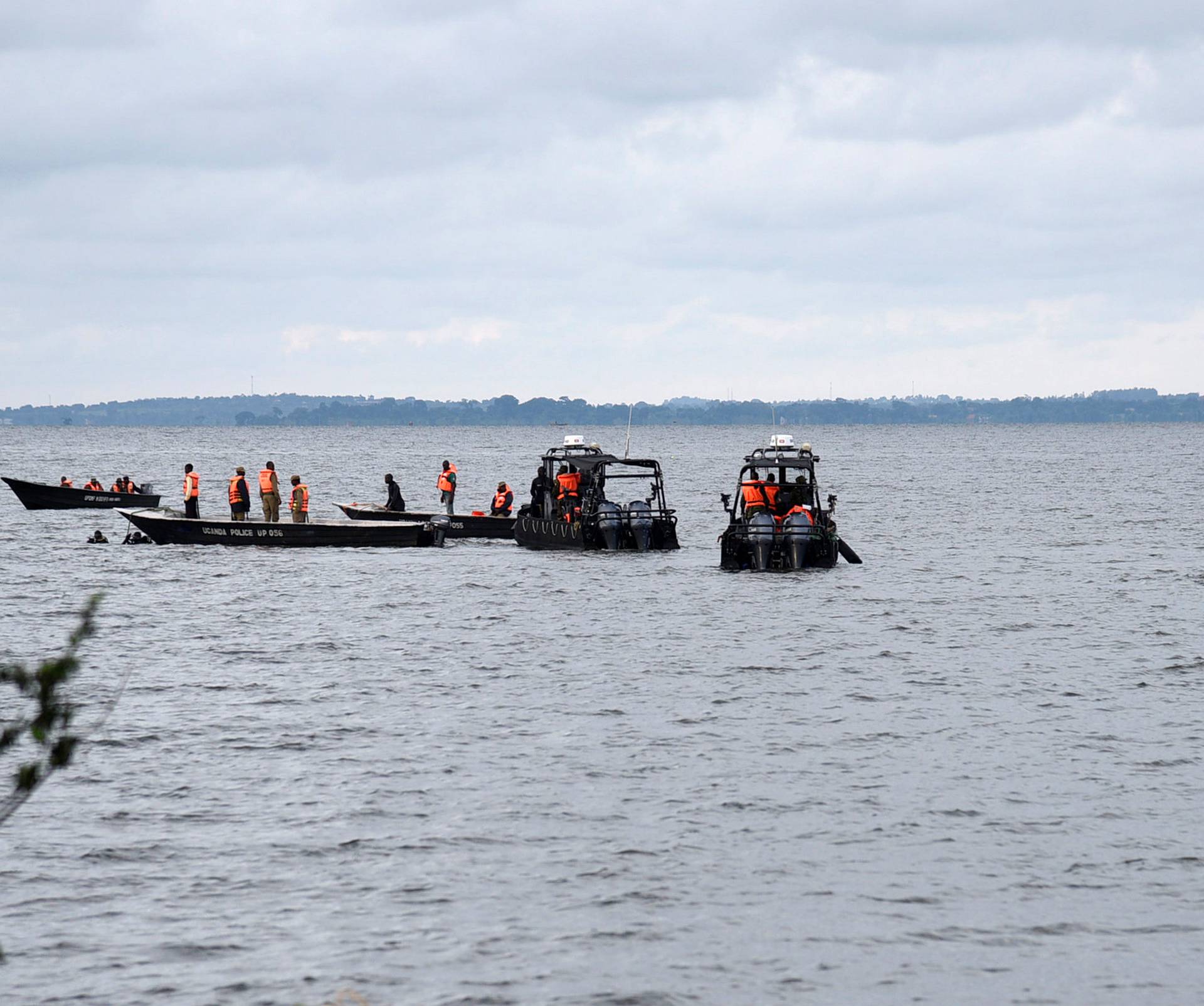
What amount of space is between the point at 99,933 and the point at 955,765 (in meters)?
9.08

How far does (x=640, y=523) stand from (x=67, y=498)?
2887 centimetres

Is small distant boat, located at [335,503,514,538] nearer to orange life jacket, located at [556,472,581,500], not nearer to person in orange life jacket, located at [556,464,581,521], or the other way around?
person in orange life jacket, located at [556,464,581,521]

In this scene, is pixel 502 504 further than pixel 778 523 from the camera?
→ Yes

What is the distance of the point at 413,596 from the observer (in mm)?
31562

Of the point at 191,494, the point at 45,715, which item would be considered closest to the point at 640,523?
the point at 191,494

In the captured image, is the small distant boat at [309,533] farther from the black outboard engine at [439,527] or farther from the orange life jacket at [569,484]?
the orange life jacket at [569,484]

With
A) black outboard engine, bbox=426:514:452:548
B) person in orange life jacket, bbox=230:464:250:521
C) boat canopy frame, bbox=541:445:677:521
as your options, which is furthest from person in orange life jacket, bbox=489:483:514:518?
person in orange life jacket, bbox=230:464:250:521

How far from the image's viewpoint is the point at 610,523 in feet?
124

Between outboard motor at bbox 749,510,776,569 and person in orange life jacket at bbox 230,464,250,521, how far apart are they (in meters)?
13.3

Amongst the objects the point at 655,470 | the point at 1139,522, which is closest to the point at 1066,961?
the point at 655,470

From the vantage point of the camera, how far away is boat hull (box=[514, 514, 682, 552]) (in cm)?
3819

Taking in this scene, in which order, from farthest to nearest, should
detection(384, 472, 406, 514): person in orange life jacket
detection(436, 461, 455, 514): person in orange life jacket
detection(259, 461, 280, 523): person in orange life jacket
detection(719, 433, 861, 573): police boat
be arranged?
detection(384, 472, 406, 514): person in orange life jacket → detection(436, 461, 455, 514): person in orange life jacket → detection(259, 461, 280, 523): person in orange life jacket → detection(719, 433, 861, 573): police boat

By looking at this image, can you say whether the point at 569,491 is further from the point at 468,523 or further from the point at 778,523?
the point at 468,523

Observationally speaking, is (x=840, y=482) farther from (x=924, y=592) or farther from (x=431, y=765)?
(x=431, y=765)
